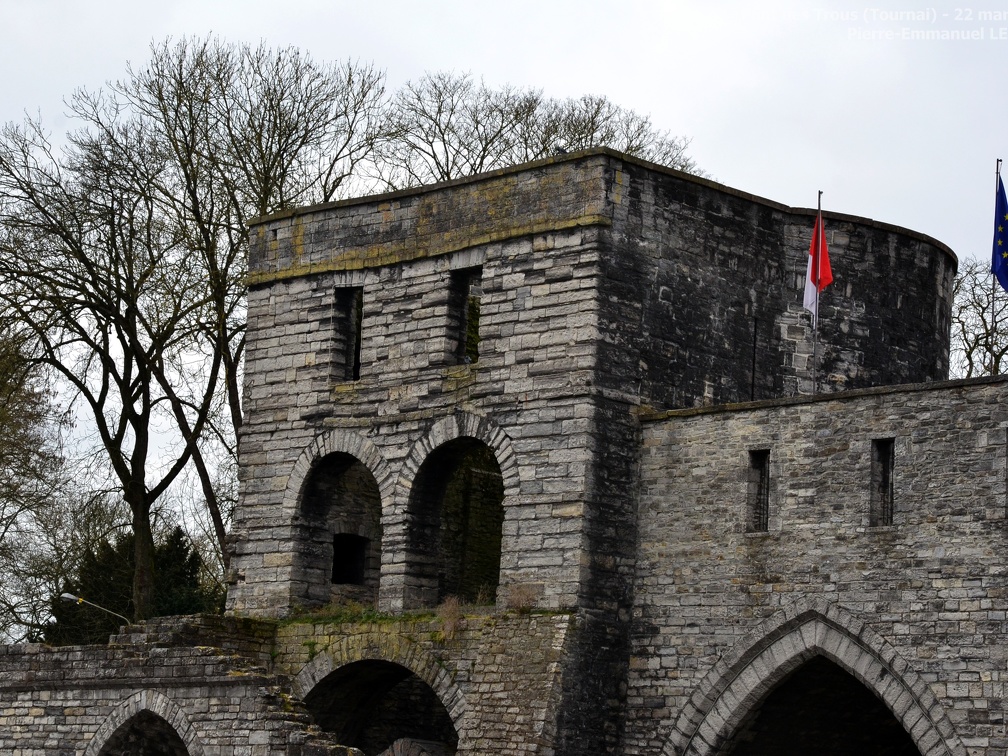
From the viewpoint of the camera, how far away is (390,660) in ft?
74.3

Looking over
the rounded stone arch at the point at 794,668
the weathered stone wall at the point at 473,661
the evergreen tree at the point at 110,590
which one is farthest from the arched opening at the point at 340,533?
the evergreen tree at the point at 110,590

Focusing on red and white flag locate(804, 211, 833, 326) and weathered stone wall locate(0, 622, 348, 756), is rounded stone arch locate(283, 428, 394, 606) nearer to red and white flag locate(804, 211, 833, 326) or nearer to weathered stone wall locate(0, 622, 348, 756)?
weathered stone wall locate(0, 622, 348, 756)

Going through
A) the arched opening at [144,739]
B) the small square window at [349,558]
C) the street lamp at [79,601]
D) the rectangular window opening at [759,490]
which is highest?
the rectangular window opening at [759,490]

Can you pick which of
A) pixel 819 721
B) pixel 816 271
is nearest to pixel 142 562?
pixel 819 721

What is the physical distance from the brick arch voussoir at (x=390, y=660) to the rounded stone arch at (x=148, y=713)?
137 cm

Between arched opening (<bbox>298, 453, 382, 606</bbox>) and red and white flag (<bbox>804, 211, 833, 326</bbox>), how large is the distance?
5.60 m

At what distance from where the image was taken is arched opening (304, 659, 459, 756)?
23.5 m

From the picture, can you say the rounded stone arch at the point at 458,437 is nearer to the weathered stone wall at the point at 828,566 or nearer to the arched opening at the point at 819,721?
the weathered stone wall at the point at 828,566

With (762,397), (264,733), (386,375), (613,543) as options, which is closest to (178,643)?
(264,733)

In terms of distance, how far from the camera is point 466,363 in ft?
76.4

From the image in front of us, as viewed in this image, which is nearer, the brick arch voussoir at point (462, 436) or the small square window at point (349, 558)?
the brick arch voussoir at point (462, 436)

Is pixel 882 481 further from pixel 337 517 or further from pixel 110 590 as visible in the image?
pixel 110 590

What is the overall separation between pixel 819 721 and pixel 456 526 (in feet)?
16.4

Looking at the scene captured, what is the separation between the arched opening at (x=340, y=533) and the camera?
24172 mm
